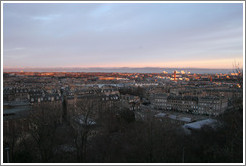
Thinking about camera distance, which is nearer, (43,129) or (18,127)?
(43,129)

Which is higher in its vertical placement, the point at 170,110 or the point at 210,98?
the point at 210,98

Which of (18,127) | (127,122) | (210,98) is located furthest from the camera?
(210,98)

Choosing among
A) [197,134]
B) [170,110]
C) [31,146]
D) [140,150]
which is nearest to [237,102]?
[197,134]

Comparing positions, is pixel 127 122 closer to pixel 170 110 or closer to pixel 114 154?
pixel 114 154

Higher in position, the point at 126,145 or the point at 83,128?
the point at 83,128

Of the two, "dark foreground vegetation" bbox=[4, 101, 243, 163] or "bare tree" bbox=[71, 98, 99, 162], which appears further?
"bare tree" bbox=[71, 98, 99, 162]

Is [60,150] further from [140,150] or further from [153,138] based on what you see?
[153,138]

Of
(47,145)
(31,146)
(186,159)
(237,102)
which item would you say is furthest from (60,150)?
(237,102)

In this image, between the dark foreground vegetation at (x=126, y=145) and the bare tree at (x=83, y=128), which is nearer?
the dark foreground vegetation at (x=126, y=145)

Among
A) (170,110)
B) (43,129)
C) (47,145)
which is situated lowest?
(170,110)

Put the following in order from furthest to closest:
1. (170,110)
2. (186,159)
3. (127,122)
Answer: (170,110) < (127,122) < (186,159)
